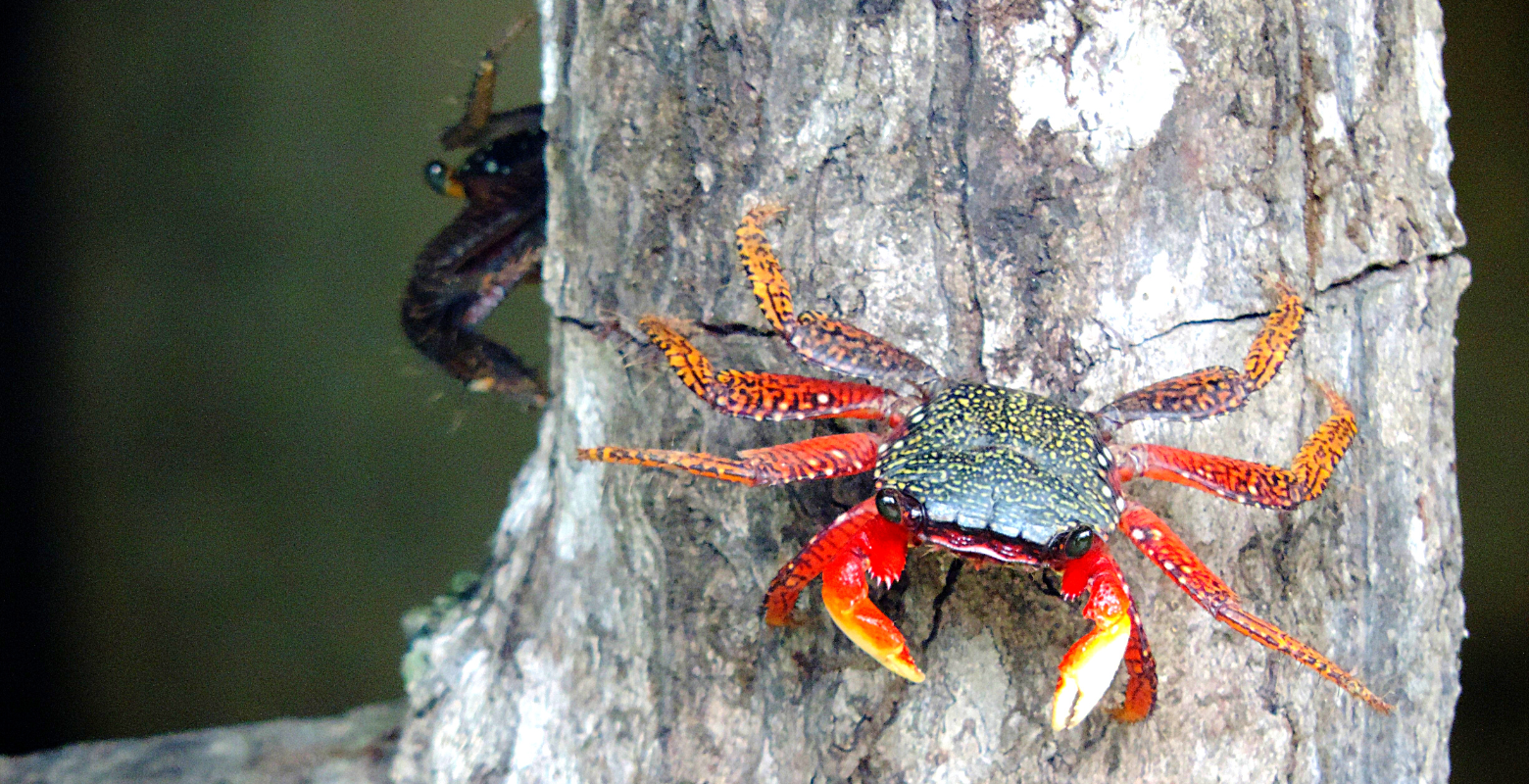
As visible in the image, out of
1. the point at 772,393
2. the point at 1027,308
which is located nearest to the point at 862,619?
the point at 772,393

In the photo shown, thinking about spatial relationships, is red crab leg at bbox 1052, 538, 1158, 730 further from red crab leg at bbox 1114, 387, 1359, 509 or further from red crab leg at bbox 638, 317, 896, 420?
red crab leg at bbox 638, 317, 896, 420

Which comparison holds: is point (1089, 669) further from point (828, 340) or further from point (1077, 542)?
point (828, 340)

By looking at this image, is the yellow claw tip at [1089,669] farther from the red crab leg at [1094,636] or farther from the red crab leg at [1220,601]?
the red crab leg at [1220,601]

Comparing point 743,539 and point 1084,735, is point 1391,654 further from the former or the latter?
point 743,539

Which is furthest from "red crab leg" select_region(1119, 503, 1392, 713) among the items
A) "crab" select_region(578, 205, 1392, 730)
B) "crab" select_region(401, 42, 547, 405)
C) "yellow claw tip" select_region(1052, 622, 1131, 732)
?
"crab" select_region(401, 42, 547, 405)

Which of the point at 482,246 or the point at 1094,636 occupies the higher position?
the point at 482,246

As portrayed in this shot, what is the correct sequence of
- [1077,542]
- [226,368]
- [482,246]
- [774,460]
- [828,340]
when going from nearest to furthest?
[1077,542]
[774,460]
[828,340]
[482,246]
[226,368]

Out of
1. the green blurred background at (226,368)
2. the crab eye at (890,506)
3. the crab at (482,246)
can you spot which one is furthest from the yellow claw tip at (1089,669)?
the green blurred background at (226,368)
